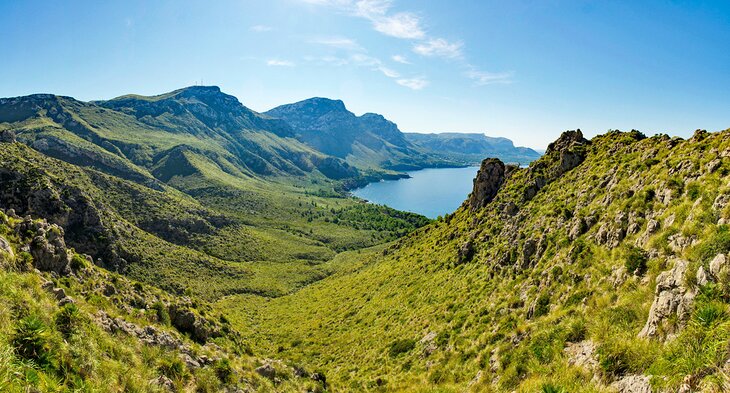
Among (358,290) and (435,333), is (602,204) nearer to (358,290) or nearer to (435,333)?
Answer: (435,333)

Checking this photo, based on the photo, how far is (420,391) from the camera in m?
19.4

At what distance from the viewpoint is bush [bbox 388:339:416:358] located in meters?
29.3

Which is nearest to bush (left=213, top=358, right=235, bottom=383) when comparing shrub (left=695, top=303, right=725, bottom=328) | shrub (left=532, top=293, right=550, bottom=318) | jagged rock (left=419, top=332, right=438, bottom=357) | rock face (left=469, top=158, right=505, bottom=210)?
jagged rock (left=419, top=332, right=438, bottom=357)

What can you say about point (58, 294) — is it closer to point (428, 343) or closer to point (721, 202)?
point (428, 343)

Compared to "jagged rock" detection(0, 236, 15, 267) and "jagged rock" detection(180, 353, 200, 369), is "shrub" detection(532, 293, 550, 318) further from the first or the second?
"jagged rock" detection(0, 236, 15, 267)

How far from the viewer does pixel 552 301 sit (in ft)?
65.7

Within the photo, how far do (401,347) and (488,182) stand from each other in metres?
33.9

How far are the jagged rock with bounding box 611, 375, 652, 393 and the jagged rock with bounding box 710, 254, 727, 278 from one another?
4.19m

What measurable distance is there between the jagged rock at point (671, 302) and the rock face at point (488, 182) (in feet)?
137

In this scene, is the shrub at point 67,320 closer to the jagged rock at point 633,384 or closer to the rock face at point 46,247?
the rock face at point 46,247

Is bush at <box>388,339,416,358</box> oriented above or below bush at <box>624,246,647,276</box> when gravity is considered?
below

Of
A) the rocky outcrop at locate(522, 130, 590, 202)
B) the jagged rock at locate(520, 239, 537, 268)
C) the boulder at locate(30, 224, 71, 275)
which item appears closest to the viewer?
the boulder at locate(30, 224, 71, 275)

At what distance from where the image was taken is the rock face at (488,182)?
5347cm

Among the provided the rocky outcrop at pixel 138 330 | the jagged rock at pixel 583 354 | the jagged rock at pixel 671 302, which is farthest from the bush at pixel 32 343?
the jagged rock at pixel 671 302
